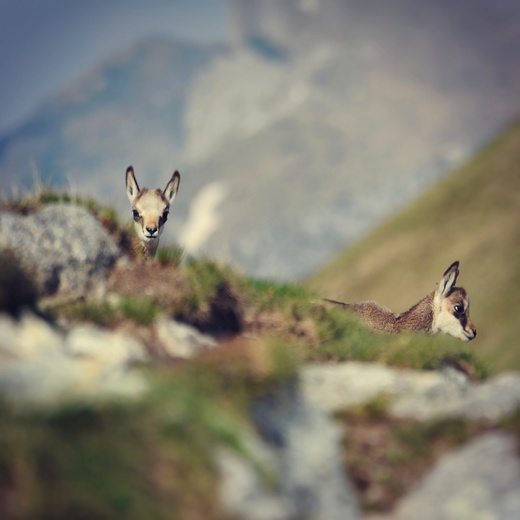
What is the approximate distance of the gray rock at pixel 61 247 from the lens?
53.4 ft

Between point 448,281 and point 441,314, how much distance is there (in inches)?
39.4

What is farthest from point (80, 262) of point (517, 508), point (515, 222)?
point (515, 222)

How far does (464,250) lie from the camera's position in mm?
138000

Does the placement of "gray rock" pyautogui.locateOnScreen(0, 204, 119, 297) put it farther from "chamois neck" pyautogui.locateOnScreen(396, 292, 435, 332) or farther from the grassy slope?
the grassy slope

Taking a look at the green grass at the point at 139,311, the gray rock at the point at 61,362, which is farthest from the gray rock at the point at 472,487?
the green grass at the point at 139,311

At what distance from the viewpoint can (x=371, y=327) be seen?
19969 mm

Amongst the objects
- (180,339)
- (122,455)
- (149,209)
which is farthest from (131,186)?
(122,455)

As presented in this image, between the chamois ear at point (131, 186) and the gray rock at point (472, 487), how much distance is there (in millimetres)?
12456

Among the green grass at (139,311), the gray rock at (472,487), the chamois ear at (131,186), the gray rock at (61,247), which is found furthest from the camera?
the chamois ear at (131,186)

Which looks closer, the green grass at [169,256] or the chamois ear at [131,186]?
the green grass at [169,256]

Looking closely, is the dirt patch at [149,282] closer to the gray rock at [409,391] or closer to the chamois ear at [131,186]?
the gray rock at [409,391]

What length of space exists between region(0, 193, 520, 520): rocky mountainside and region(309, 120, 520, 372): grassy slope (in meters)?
81.9

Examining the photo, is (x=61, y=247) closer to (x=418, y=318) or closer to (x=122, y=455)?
(x=122, y=455)

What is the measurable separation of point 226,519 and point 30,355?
197 inches
